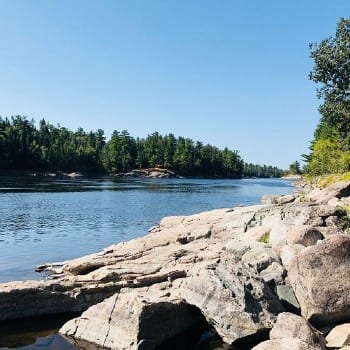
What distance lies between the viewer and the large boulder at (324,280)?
44.8ft

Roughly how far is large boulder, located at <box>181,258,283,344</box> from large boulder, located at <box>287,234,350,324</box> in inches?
42.3

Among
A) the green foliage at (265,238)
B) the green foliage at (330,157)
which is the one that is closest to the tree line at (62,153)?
the green foliage at (330,157)

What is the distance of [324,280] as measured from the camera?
1387 cm

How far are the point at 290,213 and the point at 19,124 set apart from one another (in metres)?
162

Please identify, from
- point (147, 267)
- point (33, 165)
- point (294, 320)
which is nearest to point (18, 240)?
point (147, 267)

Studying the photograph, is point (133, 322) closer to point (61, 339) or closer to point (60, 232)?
point (61, 339)

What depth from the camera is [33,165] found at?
156m

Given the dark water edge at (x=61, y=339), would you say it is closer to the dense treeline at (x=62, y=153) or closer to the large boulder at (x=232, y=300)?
the large boulder at (x=232, y=300)

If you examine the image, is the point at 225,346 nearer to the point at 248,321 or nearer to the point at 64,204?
the point at 248,321

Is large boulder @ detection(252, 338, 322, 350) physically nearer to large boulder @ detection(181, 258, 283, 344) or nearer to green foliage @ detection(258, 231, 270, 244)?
large boulder @ detection(181, 258, 283, 344)

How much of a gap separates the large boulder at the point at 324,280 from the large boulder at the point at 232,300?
42.3 inches

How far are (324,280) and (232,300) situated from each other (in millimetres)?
3020

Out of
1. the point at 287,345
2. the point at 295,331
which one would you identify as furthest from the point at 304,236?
the point at 287,345

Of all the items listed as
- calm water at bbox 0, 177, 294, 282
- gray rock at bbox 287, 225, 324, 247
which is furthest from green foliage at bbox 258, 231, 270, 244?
calm water at bbox 0, 177, 294, 282
